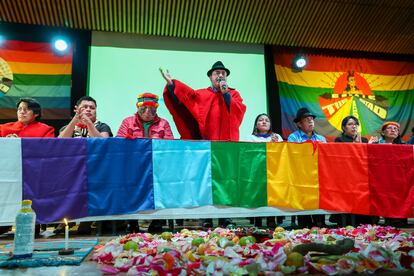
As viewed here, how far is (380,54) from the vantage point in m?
5.97

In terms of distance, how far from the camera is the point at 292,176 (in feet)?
8.86

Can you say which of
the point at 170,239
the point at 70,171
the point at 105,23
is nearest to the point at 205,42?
the point at 105,23

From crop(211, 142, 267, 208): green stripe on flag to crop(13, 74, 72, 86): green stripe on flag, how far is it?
3078 mm

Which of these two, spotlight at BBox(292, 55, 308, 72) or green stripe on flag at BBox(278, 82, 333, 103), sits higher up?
spotlight at BBox(292, 55, 308, 72)

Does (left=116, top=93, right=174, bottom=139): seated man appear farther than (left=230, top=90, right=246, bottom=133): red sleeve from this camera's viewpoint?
No

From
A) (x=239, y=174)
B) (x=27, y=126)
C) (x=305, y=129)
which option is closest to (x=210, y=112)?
(x=239, y=174)

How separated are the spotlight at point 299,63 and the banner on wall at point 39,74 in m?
3.46

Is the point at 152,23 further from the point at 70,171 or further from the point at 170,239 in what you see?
the point at 170,239

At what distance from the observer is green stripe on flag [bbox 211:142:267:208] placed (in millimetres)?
2607

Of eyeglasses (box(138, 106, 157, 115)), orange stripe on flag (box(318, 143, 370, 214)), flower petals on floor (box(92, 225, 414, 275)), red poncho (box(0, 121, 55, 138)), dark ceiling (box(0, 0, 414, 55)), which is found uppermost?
dark ceiling (box(0, 0, 414, 55))

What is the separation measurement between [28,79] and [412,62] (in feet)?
20.9

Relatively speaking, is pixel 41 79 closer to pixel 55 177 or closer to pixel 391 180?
pixel 55 177

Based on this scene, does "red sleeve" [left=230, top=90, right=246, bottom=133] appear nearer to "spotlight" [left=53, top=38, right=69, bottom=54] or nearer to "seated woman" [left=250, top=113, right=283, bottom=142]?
"seated woman" [left=250, top=113, right=283, bottom=142]

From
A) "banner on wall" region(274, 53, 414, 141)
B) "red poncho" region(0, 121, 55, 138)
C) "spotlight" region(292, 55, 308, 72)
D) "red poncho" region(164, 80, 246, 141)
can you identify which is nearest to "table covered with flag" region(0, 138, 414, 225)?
"red poncho" region(0, 121, 55, 138)
